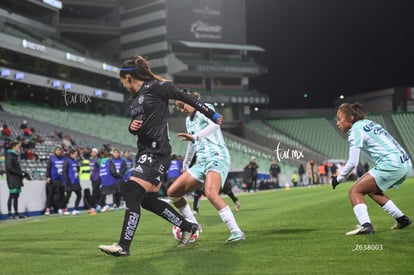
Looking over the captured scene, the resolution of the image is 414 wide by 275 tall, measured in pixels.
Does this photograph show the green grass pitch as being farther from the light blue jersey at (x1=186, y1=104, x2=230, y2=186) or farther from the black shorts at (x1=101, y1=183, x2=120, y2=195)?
the black shorts at (x1=101, y1=183, x2=120, y2=195)

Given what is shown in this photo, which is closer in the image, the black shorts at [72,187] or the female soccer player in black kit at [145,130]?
the female soccer player in black kit at [145,130]

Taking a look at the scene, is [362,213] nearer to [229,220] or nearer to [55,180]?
[229,220]

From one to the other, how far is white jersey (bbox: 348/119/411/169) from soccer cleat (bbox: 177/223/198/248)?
2.43 m

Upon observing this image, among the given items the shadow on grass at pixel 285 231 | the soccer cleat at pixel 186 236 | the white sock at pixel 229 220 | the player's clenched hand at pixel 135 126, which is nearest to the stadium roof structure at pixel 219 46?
the shadow on grass at pixel 285 231

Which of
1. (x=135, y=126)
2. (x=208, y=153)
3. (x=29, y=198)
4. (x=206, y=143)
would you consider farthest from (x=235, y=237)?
(x=29, y=198)

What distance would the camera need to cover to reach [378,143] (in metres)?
8.12

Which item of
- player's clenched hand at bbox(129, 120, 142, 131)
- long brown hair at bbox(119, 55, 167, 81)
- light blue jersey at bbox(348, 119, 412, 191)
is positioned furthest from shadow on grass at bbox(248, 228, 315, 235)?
long brown hair at bbox(119, 55, 167, 81)

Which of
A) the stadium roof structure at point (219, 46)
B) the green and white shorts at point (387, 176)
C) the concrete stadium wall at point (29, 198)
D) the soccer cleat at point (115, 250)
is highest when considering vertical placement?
the stadium roof structure at point (219, 46)

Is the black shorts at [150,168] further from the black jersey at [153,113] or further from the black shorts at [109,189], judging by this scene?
the black shorts at [109,189]

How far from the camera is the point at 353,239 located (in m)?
7.59

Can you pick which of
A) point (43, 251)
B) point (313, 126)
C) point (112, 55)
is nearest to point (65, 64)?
point (112, 55)

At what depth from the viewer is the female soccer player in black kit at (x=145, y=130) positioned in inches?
261

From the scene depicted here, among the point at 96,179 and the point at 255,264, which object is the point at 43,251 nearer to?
the point at 255,264

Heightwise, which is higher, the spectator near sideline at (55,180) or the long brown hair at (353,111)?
the long brown hair at (353,111)
